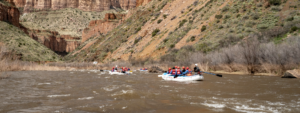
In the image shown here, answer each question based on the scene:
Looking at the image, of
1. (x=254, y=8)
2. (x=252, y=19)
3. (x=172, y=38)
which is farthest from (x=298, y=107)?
(x=172, y=38)

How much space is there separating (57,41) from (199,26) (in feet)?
311

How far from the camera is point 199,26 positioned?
3772 centimetres

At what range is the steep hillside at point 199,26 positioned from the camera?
2759 centimetres

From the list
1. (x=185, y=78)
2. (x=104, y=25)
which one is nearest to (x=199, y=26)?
(x=185, y=78)

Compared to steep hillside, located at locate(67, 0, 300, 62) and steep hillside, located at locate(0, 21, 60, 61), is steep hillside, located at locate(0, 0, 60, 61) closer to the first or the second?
steep hillside, located at locate(0, 21, 60, 61)

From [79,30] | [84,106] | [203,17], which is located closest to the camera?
[84,106]

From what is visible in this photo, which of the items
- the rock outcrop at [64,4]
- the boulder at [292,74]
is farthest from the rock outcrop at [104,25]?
the boulder at [292,74]

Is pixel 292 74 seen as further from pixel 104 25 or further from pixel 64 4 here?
pixel 64 4

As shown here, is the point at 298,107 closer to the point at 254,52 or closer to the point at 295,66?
the point at 295,66

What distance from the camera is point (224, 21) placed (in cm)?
3362

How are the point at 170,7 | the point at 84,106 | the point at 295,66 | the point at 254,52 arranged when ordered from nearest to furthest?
1. the point at 84,106
2. the point at 295,66
3. the point at 254,52
4. the point at 170,7

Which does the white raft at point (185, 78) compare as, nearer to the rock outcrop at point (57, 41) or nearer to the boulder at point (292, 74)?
the boulder at point (292, 74)

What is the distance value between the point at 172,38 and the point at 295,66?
1019 inches

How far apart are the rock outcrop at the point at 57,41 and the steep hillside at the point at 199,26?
166ft
